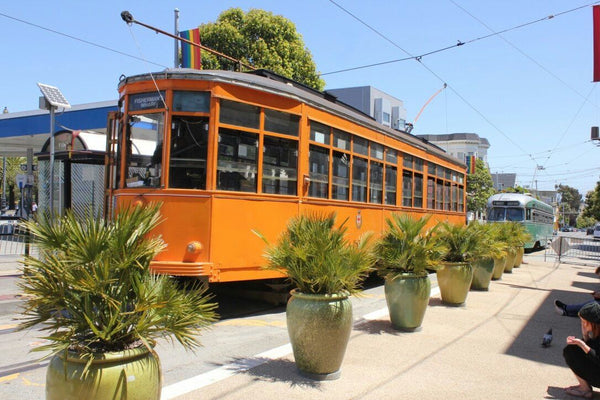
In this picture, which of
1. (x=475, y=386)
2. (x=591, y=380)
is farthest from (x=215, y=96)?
(x=591, y=380)

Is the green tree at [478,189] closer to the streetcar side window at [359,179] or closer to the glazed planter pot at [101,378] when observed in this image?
the streetcar side window at [359,179]

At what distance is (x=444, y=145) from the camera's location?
239ft

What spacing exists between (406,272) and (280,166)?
253 cm

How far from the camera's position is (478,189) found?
1887 inches

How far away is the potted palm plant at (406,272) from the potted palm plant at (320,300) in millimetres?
1936

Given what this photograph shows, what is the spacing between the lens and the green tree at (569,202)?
4948 inches

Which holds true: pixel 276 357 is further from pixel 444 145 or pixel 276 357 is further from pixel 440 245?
pixel 444 145

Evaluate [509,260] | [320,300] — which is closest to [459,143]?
[509,260]

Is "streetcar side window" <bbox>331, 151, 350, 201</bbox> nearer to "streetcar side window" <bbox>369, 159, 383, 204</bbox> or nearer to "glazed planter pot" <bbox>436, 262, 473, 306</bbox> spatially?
"streetcar side window" <bbox>369, 159, 383, 204</bbox>

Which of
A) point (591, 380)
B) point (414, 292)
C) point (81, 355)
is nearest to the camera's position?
point (81, 355)

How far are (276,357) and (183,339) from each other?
233cm

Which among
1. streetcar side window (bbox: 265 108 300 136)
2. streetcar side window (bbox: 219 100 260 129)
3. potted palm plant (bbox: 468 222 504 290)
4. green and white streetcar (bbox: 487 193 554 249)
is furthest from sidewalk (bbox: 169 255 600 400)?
green and white streetcar (bbox: 487 193 554 249)

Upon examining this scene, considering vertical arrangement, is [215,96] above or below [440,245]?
above

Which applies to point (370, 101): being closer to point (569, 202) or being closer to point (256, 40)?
point (256, 40)
